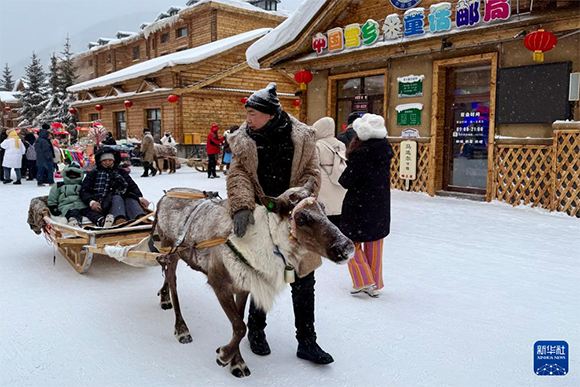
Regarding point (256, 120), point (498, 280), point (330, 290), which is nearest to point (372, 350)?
point (330, 290)

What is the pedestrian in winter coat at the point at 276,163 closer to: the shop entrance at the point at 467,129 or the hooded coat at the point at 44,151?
the shop entrance at the point at 467,129

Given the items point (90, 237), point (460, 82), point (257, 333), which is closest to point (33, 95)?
point (460, 82)

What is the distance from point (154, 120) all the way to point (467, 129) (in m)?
16.3

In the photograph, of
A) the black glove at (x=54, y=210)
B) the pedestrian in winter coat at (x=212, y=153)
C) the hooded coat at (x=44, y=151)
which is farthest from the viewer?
the pedestrian in winter coat at (x=212, y=153)

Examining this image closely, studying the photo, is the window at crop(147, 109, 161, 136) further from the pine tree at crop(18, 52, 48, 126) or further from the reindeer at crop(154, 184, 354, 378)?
the pine tree at crop(18, 52, 48, 126)

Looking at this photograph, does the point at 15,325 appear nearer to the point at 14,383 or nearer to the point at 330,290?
the point at 14,383

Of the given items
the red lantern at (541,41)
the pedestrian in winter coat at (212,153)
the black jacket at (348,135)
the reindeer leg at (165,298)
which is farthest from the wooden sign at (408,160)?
the reindeer leg at (165,298)

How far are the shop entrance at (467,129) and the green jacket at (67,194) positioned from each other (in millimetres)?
8581

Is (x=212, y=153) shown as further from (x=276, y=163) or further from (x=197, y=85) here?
(x=276, y=163)

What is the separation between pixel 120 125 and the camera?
26.1 meters

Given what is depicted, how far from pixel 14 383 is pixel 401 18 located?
1109 cm

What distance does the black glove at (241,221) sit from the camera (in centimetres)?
281

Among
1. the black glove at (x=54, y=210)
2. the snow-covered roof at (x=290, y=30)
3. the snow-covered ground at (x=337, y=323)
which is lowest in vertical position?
the snow-covered ground at (x=337, y=323)

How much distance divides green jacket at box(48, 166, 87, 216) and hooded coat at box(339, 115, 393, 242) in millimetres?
3351
